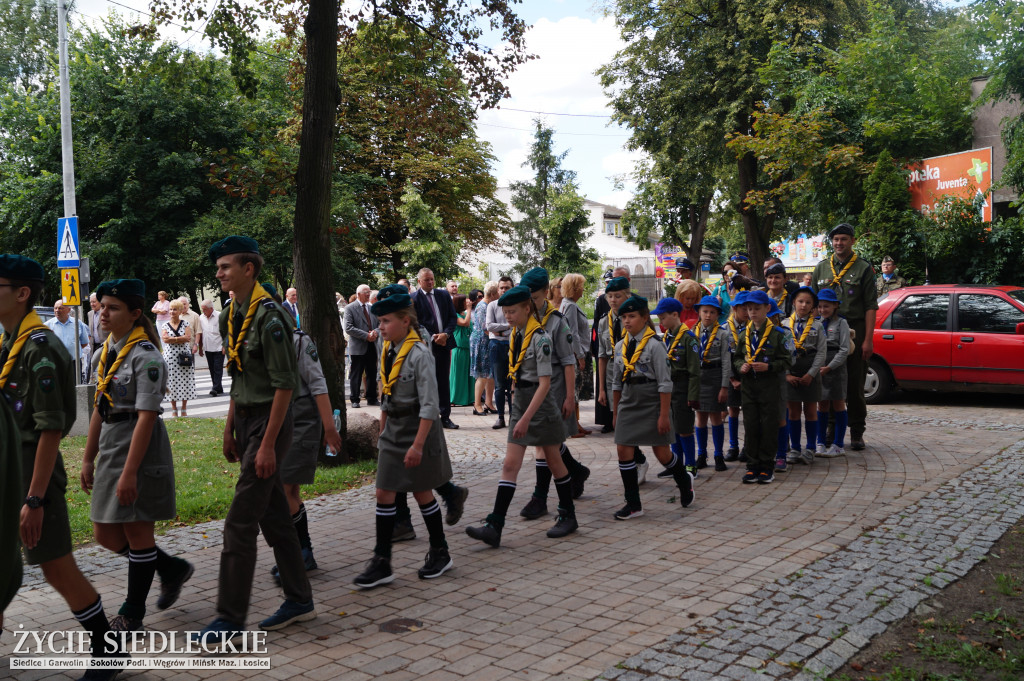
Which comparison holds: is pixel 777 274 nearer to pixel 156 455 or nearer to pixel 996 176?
pixel 156 455

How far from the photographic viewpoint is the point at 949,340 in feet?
43.1

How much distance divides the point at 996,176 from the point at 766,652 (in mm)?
20670

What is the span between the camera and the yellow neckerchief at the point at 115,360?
4668 millimetres

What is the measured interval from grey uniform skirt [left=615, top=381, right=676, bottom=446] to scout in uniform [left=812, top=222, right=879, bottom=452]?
12.4ft

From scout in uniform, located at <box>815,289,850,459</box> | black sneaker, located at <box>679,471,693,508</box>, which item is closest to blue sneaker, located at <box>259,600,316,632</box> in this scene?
black sneaker, located at <box>679,471,693,508</box>

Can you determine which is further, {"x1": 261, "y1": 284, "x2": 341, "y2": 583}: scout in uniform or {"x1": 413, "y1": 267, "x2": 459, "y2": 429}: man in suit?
{"x1": 413, "y1": 267, "x2": 459, "y2": 429}: man in suit

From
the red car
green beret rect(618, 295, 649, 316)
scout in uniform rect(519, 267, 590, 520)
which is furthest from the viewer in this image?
the red car

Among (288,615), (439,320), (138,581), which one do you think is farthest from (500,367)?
(138,581)

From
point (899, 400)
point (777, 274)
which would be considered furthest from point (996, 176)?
point (777, 274)

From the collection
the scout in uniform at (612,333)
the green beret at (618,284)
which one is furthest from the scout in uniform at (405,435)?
the green beret at (618,284)

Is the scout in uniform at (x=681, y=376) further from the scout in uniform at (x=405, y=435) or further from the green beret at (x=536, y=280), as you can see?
the scout in uniform at (x=405, y=435)

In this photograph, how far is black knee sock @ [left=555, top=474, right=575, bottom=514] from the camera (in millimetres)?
6688

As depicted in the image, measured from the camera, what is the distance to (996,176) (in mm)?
21156

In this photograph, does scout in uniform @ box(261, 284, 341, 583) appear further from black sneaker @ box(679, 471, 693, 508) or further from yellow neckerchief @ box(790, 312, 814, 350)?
yellow neckerchief @ box(790, 312, 814, 350)
